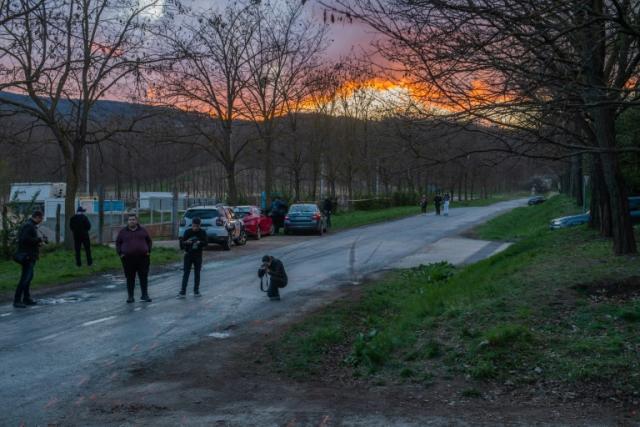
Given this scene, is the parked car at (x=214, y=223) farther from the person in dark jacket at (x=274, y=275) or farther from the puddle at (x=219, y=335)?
the puddle at (x=219, y=335)

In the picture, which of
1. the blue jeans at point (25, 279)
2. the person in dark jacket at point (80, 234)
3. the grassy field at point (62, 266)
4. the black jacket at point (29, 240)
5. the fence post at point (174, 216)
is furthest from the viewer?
the fence post at point (174, 216)

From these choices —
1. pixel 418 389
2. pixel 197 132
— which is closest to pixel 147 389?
pixel 418 389

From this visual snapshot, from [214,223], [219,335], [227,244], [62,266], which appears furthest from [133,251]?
[227,244]

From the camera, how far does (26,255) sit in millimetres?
13305

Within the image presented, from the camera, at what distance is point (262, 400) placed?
6.94 meters

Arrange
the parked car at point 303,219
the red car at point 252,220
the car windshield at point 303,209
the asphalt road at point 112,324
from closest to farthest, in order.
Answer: the asphalt road at point 112,324 < the red car at point 252,220 < the parked car at point 303,219 < the car windshield at point 303,209

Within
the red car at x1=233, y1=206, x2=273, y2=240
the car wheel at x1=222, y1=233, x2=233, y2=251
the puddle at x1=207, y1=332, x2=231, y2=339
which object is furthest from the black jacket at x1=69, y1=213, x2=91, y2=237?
the red car at x1=233, y1=206, x2=273, y2=240

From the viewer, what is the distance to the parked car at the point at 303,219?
34094 mm

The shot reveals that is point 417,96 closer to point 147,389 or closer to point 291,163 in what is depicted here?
point 147,389

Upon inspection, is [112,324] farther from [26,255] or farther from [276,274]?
[276,274]

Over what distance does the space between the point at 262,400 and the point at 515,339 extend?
290 centimetres

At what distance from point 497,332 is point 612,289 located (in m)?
3.10

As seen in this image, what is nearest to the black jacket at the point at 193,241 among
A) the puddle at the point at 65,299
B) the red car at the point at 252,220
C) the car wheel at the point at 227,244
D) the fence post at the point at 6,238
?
the puddle at the point at 65,299

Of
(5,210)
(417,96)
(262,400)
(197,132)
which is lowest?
(262,400)
